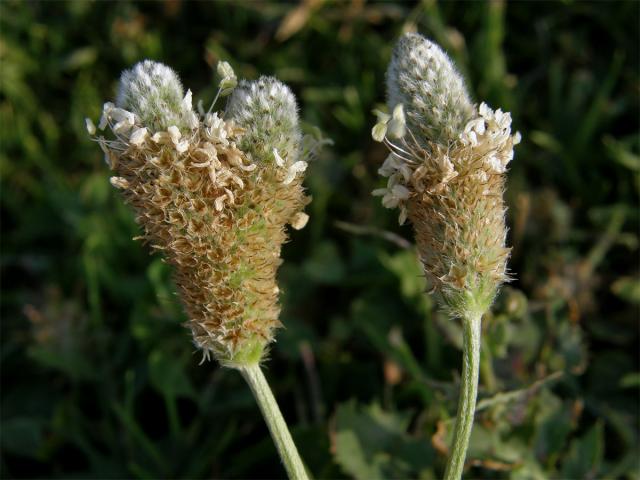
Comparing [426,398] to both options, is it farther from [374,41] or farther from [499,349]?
[374,41]

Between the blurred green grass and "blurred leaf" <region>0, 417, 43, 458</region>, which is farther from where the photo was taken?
"blurred leaf" <region>0, 417, 43, 458</region>

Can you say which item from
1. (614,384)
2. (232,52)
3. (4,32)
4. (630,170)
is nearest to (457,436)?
(614,384)

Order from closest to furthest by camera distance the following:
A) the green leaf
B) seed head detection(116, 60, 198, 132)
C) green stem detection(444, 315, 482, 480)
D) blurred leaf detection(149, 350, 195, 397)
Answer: seed head detection(116, 60, 198, 132) < green stem detection(444, 315, 482, 480) < the green leaf < blurred leaf detection(149, 350, 195, 397)

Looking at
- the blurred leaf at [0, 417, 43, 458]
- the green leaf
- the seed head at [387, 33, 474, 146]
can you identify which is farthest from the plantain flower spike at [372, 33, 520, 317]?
the blurred leaf at [0, 417, 43, 458]

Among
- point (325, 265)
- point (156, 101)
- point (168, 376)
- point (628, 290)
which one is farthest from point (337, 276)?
point (156, 101)

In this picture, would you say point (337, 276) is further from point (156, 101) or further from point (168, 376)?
point (156, 101)

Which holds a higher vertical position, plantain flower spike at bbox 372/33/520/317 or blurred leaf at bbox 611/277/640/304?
Answer: blurred leaf at bbox 611/277/640/304

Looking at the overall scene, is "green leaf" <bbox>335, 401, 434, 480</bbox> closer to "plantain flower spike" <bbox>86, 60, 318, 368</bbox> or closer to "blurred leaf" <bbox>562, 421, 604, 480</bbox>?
"blurred leaf" <bbox>562, 421, 604, 480</bbox>
